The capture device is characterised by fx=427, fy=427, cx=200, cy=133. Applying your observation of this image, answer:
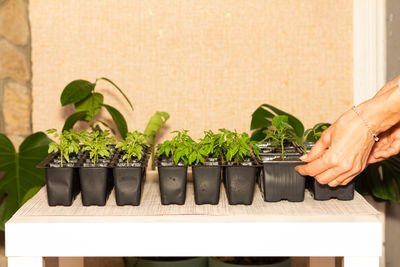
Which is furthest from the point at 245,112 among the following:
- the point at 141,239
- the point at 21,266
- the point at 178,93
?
the point at 21,266

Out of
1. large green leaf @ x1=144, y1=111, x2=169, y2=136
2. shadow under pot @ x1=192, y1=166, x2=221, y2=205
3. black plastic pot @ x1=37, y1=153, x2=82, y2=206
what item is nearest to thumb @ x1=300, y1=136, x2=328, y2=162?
shadow under pot @ x1=192, y1=166, x2=221, y2=205

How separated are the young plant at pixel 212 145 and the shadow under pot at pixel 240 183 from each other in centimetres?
7

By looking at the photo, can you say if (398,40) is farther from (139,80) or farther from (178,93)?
(139,80)

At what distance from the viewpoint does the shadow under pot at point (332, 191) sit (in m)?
1.16

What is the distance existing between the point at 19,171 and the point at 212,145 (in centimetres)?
77

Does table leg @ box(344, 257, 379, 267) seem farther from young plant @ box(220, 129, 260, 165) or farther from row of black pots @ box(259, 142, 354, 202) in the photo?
young plant @ box(220, 129, 260, 165)

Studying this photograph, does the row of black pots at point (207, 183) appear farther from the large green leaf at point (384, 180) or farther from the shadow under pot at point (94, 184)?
the large green leaf at point (384, 180)

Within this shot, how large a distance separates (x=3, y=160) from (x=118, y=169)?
0.61m

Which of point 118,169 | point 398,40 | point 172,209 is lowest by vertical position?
point 172,209

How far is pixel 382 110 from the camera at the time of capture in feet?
3.36

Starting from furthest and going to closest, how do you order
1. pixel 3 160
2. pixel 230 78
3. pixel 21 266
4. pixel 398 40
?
pixel 230 78 < pixel 398 40 < pixel 3 160 < pixel 21 266

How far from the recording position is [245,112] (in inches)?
73.1

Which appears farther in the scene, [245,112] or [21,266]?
[245,112]

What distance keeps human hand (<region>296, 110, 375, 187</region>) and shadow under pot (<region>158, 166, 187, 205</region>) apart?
0.30m
